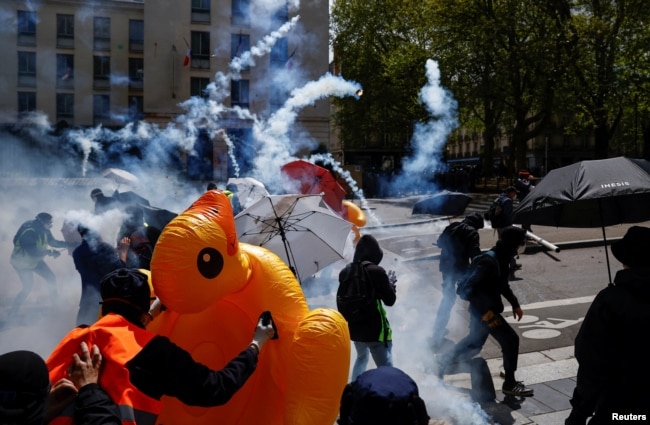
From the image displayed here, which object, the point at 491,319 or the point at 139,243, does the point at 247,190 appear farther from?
the point at 491,319

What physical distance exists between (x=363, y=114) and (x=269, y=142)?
14099 mm

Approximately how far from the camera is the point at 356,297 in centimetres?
452

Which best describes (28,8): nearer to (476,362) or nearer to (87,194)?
(87,194)

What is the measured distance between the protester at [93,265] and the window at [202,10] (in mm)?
22976

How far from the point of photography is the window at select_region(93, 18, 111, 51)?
89.5 ft

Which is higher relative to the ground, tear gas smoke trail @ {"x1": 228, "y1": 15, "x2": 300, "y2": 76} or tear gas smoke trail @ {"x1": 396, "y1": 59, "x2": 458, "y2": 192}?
tear gas smoke trail @ {"x1": 228, "y1": 15, "x2": 300, "y2": 76}

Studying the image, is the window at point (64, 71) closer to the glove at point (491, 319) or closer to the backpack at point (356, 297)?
the backpack at point (356, 297)

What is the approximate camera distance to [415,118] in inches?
1250

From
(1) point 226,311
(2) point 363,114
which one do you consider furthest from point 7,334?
(2) point 363,114

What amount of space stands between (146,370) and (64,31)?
1030 inches

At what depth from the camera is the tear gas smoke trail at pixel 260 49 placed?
22.2 meters

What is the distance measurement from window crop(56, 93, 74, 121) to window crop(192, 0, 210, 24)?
35.5ft

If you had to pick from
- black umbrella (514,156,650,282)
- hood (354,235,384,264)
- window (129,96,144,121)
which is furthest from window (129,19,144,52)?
→ black umbrella (514,156,650,282)

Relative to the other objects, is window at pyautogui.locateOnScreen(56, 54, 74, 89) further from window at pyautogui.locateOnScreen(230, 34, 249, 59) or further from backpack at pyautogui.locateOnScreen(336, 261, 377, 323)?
backpack at pyautogui.locateOnScreen(336, 261, 377, 323)
